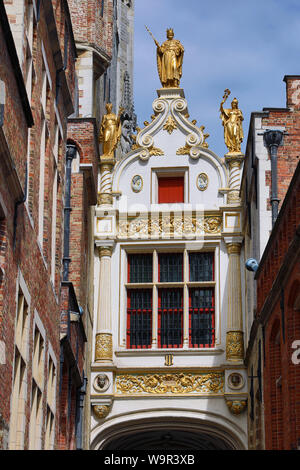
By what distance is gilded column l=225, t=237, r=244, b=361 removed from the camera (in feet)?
95.1

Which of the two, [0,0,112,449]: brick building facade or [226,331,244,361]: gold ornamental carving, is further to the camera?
[226,331,244,361]: gold ornamental carving

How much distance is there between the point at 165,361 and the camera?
29.2 meters

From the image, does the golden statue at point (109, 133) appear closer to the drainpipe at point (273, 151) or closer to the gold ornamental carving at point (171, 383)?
the gold ornamental carving at point (171, 383)

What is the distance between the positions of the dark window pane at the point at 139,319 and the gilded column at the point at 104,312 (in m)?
0.66

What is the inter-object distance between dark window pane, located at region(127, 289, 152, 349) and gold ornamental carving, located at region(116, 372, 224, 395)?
0.95m

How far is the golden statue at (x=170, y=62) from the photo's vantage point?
32188 mm

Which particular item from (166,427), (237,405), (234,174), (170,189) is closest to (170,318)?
(166,427)

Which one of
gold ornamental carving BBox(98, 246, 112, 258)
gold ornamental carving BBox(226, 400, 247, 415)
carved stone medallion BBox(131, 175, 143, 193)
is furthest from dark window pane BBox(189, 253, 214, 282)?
gold ornamental carving BBox(226, 400, 247, 415)

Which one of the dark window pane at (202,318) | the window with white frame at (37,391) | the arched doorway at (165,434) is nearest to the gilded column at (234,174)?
the dark window pane at (202,318)

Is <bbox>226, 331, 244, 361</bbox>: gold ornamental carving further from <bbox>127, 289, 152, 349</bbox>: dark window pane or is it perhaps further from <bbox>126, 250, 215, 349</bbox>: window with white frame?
<bbox>127, 289, 152, 349</bbox>: dark window pane

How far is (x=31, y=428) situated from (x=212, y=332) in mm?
13695

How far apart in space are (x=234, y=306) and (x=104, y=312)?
133 inches

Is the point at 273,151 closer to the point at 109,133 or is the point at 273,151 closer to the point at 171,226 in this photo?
the point at 171,226

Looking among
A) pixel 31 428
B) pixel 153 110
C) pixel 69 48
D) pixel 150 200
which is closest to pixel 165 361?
pixel 150 200
